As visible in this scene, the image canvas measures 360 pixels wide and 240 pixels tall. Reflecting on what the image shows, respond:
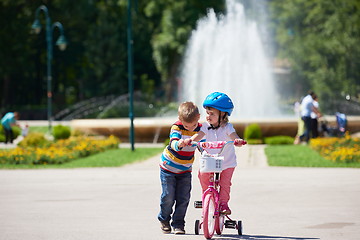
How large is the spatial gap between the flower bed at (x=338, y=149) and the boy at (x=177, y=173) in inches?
410

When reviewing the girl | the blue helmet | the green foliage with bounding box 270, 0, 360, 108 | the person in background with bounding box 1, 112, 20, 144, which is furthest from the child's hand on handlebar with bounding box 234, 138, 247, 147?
the green foliage with bounding box 270, 0, 360, 108

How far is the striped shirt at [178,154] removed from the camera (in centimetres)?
844

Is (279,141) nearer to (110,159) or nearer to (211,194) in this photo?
(110,159)

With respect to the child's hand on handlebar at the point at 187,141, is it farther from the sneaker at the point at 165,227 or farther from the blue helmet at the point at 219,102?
the sneaker at the point at 165,227

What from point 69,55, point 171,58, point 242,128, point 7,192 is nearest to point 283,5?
point 171,58

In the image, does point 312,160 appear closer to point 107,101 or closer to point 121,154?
point 121,154

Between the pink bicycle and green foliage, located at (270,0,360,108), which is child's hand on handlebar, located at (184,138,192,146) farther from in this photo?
green foliage, located at (270,0,360,108)

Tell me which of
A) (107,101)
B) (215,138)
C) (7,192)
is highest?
(215,138)

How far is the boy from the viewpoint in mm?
8438

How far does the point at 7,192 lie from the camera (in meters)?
13.6

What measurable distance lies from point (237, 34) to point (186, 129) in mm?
32356

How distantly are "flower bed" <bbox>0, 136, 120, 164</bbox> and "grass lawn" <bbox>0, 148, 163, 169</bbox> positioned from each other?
0.32 metres

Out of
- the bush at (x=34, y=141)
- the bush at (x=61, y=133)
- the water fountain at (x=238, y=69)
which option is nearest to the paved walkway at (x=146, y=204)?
the bush at (x=34, y=141)

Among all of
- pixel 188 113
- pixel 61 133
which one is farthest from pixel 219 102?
pixel 61 133
